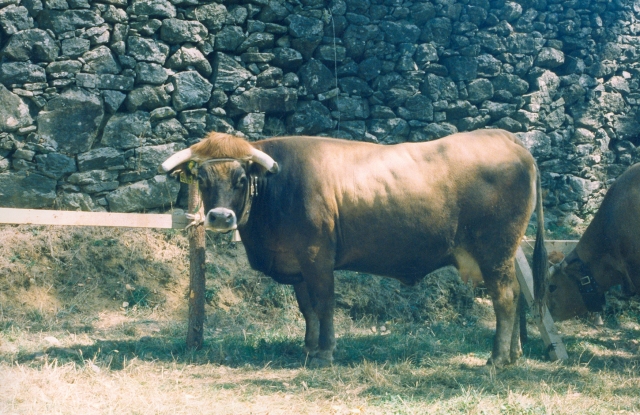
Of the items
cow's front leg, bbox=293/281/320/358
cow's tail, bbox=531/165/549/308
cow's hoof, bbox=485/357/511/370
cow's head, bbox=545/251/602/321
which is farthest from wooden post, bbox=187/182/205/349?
cow's head, bbox=545/251/602/321

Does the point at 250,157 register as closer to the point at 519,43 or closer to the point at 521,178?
the point at 521,178

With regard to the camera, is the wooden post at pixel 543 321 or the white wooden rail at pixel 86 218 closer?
the white wooden rail at pixel 86 218

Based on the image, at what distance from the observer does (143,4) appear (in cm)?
782

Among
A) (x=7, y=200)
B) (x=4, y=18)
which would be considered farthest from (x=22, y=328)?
(x=4, y=18)

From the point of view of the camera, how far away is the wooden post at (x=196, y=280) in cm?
561

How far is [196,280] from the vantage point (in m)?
5.71

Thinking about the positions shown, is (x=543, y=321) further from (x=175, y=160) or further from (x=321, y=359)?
(x=175, y=160)

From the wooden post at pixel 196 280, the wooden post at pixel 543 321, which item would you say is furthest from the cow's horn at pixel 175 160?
the wooden post at pixel 543 321

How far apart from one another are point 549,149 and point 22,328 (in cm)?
745

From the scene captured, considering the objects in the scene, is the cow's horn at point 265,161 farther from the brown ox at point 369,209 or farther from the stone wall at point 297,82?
the stone wall at point 297,82

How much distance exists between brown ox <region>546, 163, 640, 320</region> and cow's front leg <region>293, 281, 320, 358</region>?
8.15 ft

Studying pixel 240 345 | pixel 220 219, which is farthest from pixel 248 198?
pixel 240 345

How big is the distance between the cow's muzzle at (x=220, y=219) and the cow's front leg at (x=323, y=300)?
786 mm

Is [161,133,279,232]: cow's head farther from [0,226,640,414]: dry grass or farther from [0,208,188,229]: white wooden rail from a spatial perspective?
[0,226,640,414]: dry grass
